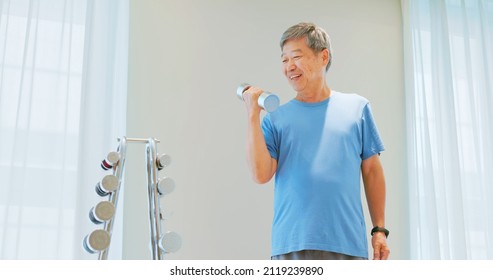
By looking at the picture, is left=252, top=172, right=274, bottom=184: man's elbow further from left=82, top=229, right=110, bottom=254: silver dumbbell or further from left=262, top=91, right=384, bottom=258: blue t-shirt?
left=82, top=229, right=110, bottom=254: silver dumbbell

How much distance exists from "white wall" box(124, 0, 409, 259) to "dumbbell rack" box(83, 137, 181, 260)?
0.89 meters

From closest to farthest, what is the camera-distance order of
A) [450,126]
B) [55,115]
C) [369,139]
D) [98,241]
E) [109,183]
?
[98,241] → [109,183] → [369,139] → [55,115] → [450,126]

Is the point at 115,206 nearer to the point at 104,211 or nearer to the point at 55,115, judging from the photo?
the point at 104,211

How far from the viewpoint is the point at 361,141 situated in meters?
1.97

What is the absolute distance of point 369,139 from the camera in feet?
6.48

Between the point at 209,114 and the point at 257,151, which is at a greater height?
the point at 209,114

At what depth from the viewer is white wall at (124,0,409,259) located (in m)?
2.93

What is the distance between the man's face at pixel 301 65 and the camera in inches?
77.9

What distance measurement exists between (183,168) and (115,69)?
548mm

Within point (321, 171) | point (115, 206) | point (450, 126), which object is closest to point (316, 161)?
point (321, 171)

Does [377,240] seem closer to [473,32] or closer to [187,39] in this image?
[187,39]

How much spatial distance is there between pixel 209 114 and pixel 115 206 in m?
1.28

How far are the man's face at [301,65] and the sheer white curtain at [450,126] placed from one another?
1.61m
